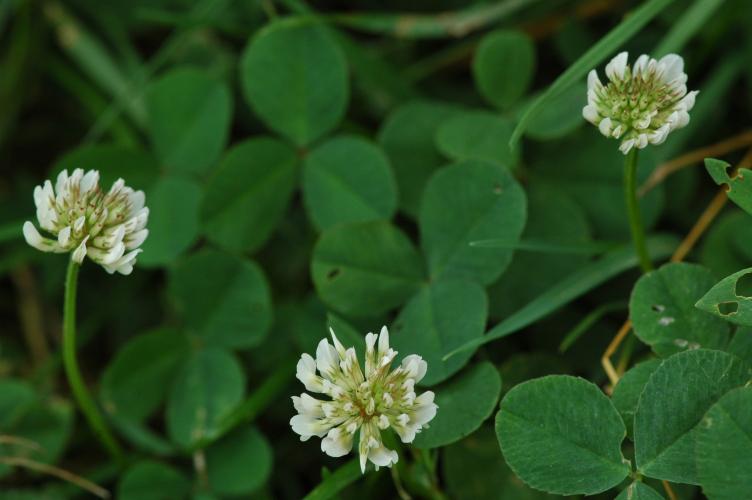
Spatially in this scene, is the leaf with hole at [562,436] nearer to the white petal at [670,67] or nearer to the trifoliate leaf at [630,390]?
the trifoliate leaf at [630,390]

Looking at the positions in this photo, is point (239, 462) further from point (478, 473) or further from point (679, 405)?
point (679, 405)

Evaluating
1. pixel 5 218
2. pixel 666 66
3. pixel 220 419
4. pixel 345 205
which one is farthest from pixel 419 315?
pixel 5 218

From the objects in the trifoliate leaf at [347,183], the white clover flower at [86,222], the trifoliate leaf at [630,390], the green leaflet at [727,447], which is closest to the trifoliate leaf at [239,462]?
the trifoliate leaf at [347,183]

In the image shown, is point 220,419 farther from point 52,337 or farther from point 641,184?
point 641,184

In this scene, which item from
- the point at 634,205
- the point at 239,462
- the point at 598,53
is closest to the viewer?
the point at 634,205

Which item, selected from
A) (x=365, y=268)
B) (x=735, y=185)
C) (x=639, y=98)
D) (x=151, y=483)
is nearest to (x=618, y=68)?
(x=639, y=98)

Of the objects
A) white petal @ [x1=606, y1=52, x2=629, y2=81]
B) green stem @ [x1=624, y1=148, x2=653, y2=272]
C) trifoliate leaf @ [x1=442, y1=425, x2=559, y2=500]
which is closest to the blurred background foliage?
trifoliate leaf @ [x1=442, y1=425, x2=559, y2=500]
